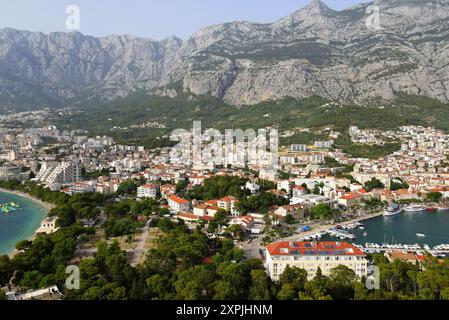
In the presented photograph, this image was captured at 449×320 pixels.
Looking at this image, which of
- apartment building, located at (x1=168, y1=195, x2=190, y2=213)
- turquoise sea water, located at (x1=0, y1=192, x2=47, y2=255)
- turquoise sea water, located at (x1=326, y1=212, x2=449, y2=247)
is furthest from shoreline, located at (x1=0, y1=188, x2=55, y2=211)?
turquoise sea water, located at (x1=326, y1=212, x2=449, y2=247)

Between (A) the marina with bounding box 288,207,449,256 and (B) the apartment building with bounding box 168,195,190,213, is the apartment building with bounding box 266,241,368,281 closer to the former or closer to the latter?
(A) the marina with bounding box 288,207,449,256

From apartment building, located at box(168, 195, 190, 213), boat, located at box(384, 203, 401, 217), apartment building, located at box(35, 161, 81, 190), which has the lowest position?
boat, located at box(384, 203, 401, 217)

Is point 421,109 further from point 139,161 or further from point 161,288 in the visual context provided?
point 161,288

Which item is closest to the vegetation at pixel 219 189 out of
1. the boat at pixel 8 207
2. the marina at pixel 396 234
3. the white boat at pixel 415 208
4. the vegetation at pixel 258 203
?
the vegetation at pixel 258 203

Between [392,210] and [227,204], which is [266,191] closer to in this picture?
[227,204]

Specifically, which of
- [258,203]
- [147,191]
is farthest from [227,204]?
[147,191]
